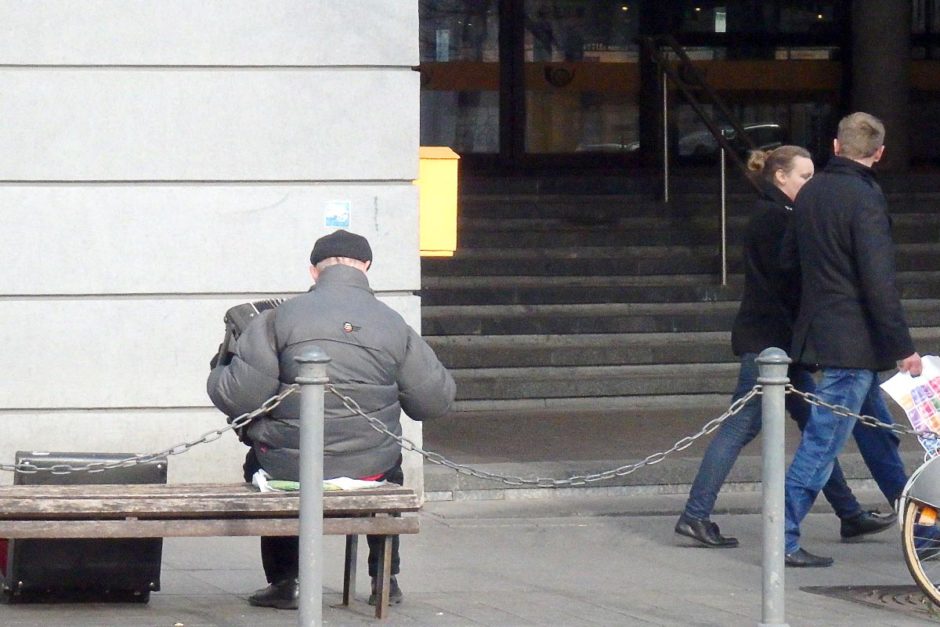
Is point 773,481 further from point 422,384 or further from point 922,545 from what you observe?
point 422,384

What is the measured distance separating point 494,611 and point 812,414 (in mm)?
1736

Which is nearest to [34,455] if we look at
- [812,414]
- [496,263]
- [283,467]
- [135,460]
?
[135,460]

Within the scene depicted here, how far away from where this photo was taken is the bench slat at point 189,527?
557cm

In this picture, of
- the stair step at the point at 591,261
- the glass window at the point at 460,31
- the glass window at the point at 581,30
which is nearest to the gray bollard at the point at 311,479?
the stair step at the point at 591,261

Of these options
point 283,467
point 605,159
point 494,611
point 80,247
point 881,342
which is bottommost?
point 494,611

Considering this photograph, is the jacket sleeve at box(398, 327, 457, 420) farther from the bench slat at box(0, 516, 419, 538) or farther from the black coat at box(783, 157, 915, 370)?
the black coat at box(783, 157, 915, 370)

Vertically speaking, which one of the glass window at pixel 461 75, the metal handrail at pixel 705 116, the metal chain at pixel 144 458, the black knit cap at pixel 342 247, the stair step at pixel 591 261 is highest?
the glass window at pixel 461 75

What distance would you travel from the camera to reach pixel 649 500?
28.3 ft

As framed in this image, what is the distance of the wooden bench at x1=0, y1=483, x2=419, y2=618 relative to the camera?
220 inches

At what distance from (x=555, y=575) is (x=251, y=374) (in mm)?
1877

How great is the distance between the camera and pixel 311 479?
17.2ft

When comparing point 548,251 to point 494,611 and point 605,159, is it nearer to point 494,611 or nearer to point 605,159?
point 605,159

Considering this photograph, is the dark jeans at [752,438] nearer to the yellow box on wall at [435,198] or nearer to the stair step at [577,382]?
the yellow box on wall at [435,198]

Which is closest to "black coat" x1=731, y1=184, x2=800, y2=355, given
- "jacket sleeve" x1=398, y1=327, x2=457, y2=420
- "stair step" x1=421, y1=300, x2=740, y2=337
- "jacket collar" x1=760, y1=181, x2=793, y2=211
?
"jacket collar" x1=760, y1=181, x2=793, y2=211
